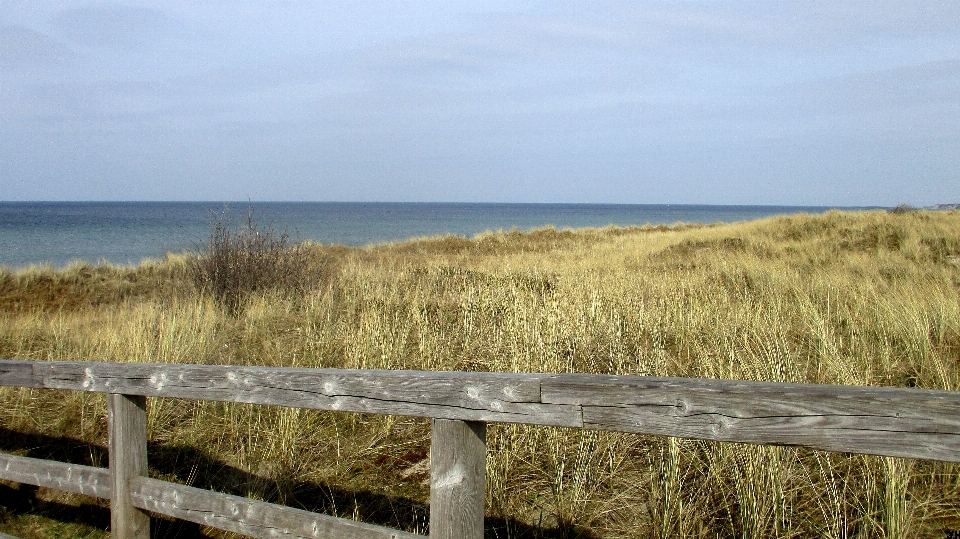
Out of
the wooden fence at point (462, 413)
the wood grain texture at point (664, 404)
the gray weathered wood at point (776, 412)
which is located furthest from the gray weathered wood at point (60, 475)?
the gray weathered wood at point (776, 412)

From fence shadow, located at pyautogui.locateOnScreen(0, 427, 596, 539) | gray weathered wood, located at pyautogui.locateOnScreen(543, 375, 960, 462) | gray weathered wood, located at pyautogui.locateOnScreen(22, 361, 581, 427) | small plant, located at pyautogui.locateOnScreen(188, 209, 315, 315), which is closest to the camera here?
gray weathered wood, located at pyautogui.locateOnScreen(543, 375, 960, 462)

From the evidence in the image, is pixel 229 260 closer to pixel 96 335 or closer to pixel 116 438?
pixel 96 335

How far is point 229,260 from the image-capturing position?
10672 mm

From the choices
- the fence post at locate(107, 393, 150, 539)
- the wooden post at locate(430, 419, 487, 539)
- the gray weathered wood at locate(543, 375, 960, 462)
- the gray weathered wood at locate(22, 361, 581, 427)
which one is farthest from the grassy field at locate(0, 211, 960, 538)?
the gray weathered wood at locate(543, 375, 960, 462)

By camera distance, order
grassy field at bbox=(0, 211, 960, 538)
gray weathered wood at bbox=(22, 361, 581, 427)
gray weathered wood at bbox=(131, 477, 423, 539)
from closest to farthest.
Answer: gray weathered wood at bbox=(22, 361, 581, 427), gray weathered wood at bbox=(131, 477, 423, 539), grassy field at bbox=(0, 211, 960, 538)

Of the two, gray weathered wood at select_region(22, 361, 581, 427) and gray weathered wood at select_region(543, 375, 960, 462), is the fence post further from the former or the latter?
gray weathered wood at select_region(543, 375, 960, 462)

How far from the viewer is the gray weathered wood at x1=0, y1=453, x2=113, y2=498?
3477 millimetres

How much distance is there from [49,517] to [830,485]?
4.92 metres

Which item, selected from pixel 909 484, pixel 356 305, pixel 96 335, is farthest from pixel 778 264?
pixel 96 335

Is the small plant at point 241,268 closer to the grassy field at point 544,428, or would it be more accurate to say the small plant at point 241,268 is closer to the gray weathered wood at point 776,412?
the grassy field at point 544,428

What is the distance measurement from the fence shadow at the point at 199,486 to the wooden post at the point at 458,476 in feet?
3.96

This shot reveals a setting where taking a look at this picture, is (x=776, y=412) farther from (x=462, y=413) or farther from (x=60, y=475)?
(x=60, y=475)

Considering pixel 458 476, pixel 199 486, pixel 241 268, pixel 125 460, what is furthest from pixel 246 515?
pixel 241 268

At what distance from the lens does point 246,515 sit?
3047 mm
